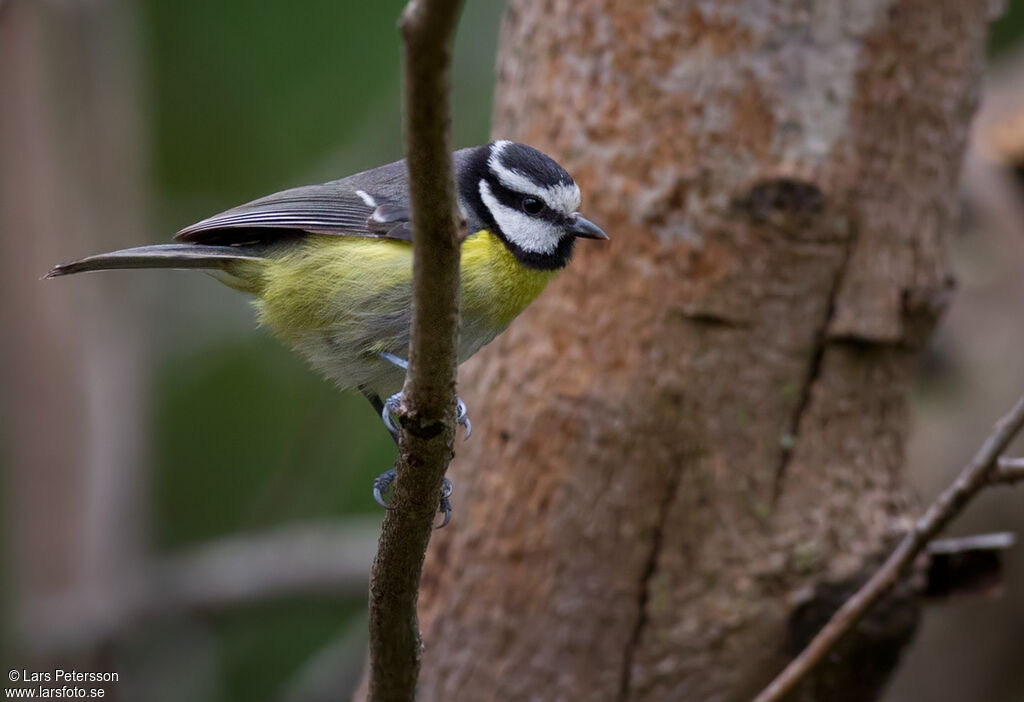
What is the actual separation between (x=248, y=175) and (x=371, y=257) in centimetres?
434

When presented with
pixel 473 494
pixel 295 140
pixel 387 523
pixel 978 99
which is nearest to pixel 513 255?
pixel 473 494

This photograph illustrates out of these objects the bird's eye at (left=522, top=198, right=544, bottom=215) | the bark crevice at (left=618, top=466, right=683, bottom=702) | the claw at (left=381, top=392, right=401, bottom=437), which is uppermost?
the bird's eye at (left=522, top=198, right=544, bottom=215)

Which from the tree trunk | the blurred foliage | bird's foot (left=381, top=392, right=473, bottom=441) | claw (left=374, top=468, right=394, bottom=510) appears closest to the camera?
bird's foot (left=381, top=392, right=473, bottom=441)

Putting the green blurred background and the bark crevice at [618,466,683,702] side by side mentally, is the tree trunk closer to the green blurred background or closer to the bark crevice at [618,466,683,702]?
the bark crevice at [618,466,683,702]

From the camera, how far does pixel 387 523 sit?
1.87 m

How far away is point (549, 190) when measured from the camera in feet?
8.68

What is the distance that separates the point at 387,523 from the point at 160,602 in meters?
3.19

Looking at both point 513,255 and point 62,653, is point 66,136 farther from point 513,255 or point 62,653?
point 513,255

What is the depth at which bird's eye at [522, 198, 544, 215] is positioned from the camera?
105 inches

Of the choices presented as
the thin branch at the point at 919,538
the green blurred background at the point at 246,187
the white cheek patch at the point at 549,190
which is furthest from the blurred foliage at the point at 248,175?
the thin branch at the point at 919,538

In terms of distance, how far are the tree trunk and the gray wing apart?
61cm

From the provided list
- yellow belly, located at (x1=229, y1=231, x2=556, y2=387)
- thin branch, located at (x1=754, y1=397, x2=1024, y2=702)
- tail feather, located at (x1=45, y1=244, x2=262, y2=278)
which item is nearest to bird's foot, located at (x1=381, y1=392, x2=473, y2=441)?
yellow belly, located at (x1=229, y1=231, x2=556, y2=387)

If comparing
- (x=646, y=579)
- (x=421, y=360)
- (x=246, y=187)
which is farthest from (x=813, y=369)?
(x=246, y=187)

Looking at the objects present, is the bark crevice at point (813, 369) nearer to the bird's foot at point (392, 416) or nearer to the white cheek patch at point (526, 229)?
the white cheek patch at point (526, 229)
